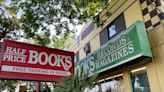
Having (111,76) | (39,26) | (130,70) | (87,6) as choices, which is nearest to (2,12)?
(39,26)

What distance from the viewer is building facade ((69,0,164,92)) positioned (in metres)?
6.67

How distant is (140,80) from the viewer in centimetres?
752

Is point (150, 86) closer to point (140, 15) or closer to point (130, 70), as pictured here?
point (130, 70)

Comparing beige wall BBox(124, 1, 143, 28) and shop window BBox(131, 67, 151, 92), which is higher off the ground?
beige wall BBox(124, 1, 143, 28)

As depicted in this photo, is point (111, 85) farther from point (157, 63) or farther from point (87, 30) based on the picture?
point (87, 30)

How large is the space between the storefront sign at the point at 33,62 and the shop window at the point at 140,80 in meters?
3.33

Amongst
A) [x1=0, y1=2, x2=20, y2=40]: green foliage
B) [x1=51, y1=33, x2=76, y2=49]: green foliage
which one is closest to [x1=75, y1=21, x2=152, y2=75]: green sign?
[x1=51, y1=33, x2=76, y2=49]: green foliage

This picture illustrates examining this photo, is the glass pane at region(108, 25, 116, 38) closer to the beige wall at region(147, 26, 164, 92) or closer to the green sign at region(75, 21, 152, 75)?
the green sign at region(75, 21, 152, 75)

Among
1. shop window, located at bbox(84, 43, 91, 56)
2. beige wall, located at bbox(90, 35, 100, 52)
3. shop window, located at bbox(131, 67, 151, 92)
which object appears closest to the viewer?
shop window, located at bbox(131, 67, 151, 92)

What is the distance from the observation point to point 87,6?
9.13 m

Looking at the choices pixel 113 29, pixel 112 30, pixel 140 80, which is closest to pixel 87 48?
pixel 112 30

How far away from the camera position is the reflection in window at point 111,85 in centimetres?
871

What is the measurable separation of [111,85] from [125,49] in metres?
2.88

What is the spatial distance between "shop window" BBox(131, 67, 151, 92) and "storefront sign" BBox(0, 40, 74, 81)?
333cm
